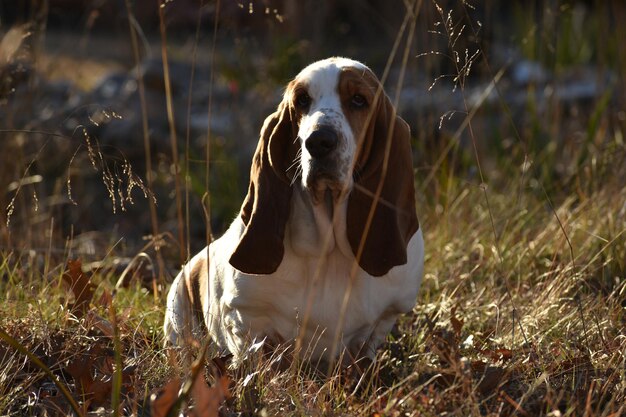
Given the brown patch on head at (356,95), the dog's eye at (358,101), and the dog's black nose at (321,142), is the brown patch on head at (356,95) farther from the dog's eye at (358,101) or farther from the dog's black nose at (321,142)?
the dog's black nose at (321,142)

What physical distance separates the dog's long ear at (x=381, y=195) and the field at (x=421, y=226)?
0.21 meters

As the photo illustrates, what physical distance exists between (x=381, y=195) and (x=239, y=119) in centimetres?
427

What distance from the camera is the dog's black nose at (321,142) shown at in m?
3.32

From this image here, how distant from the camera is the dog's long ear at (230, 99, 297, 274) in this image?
3.54m

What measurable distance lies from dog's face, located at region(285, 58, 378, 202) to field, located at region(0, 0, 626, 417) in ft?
0.56

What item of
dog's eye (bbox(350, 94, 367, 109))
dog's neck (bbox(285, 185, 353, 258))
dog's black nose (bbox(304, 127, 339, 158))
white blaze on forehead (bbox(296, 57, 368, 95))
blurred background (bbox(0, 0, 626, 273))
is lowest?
blurred background (bbox(0, 0, 626, 273))

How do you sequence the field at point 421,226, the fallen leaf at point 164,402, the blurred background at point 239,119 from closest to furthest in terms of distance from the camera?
the fallen leaf at point 164,402, the field at point 421,226, the blurred background at point 239,119

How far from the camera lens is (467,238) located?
5.05m

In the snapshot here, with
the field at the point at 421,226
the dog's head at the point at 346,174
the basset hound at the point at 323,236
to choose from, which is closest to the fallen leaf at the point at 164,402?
the field at the point at 421,226

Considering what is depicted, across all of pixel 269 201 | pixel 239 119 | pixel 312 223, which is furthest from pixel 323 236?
pixel 239 119

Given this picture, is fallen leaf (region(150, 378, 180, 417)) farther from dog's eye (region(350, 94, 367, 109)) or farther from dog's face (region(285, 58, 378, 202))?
dog's eye (region(350, 94, 367, 109))

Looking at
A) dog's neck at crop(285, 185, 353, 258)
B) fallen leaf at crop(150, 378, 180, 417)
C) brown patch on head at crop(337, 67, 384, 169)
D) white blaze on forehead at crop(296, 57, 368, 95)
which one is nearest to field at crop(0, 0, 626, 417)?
fallen leaf at crop(150, 378, 180, 417)

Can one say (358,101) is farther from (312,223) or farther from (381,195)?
(312,223)

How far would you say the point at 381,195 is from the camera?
361 centimetres
